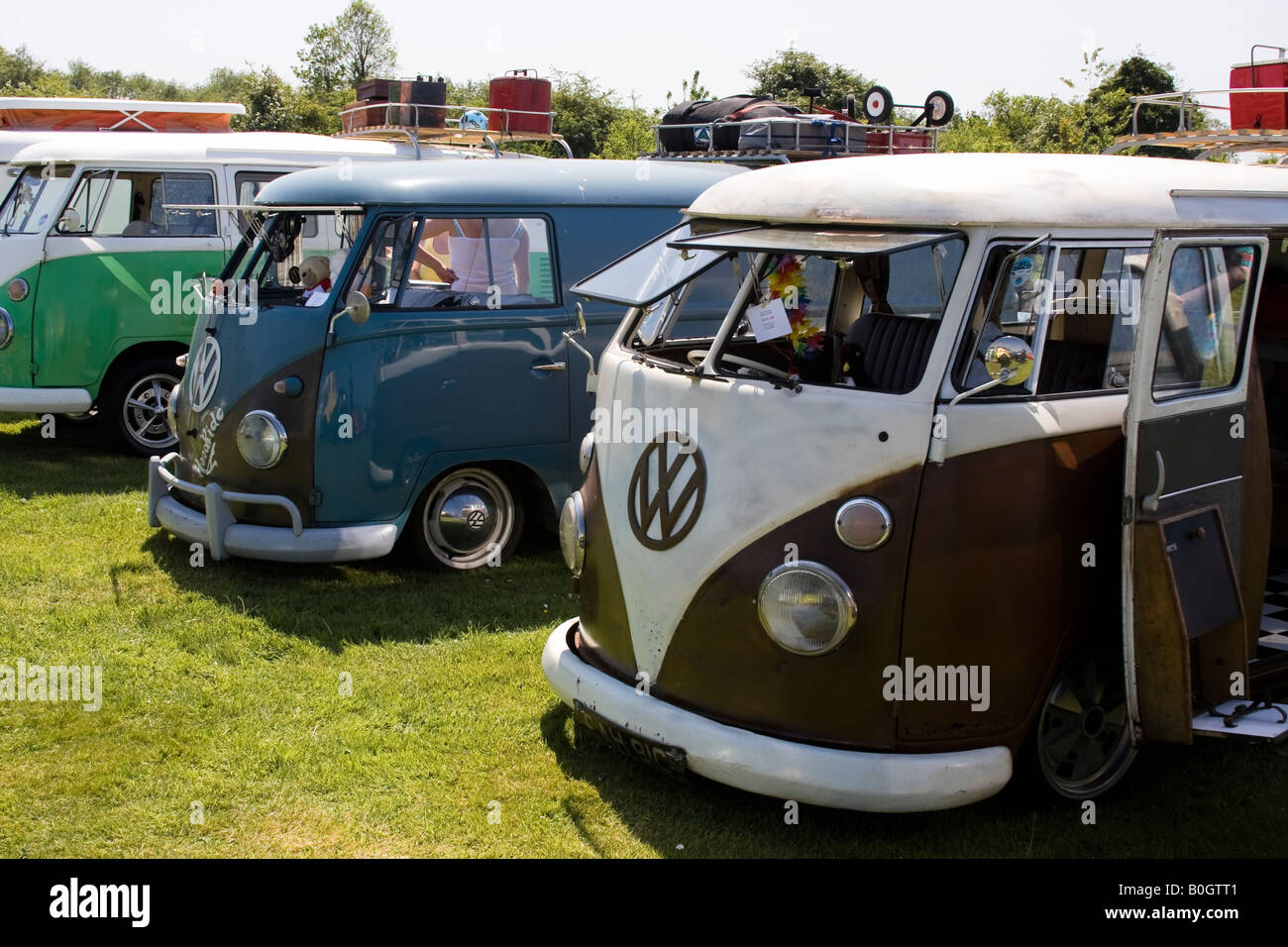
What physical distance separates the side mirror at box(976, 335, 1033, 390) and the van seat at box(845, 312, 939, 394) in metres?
0.67

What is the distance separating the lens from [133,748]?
5.12 meters

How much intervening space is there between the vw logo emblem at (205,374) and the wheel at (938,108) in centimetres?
688

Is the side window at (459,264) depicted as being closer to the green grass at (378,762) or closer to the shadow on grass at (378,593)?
the shadow on grass at (378,593)

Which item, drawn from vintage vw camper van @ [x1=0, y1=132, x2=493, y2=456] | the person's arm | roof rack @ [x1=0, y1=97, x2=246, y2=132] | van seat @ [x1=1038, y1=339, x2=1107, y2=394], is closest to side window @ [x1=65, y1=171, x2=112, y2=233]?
vintage vw camper van @ [x1=0, y1=132, x2=493, y2=456]

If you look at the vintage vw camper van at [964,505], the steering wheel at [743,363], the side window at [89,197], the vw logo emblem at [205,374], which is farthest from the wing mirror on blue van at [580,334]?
the side window at [89,197]

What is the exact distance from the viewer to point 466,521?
735 cm

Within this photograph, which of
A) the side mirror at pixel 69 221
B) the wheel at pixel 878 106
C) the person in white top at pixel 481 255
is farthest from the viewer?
the wheel at pixel 878 106

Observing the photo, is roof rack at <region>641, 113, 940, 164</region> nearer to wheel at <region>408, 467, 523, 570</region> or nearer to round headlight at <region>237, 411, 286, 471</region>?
wheel at <region>408, 467, 523, 570</region>

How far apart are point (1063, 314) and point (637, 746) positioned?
212cm

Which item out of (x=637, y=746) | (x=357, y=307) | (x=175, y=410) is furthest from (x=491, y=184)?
(x=637, y=746)

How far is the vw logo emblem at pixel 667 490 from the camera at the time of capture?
4.52m

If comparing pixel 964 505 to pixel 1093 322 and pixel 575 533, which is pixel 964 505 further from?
pixel 575 533
